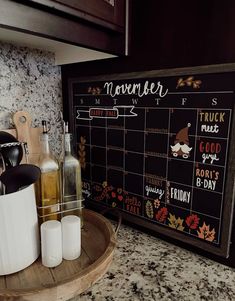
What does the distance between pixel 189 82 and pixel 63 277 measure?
1.73 ft

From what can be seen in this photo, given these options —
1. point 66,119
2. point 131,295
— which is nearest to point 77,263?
point 131,295

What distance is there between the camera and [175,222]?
673 mm

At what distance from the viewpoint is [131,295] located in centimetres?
52

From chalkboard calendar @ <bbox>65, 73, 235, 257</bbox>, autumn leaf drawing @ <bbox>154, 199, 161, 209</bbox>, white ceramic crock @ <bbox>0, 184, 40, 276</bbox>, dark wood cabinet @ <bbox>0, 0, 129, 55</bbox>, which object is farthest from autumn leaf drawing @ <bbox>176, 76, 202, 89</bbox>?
white ceramic crock @ <bbox>0, 184, 40, 276</bbox>

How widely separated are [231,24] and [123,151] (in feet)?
1.39

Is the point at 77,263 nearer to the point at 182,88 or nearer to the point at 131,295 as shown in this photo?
the point at 131,295

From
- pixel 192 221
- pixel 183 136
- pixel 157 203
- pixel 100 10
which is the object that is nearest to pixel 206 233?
pixel 192 221

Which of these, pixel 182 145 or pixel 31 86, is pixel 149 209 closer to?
pixel 182 145

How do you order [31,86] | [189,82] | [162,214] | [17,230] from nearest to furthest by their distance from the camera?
[17,230] < [189,82] < [162,214] < [31,86]

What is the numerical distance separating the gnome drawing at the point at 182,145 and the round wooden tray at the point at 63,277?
10.7 inches

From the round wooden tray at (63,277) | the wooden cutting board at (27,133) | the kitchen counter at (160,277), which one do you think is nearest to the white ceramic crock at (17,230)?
the round wooden tray at (63,277)

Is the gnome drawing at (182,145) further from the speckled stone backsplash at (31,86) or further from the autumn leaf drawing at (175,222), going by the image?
the speckled stone backsplash at (31,86)

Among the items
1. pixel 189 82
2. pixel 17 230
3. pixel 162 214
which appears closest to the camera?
pixel 17 230

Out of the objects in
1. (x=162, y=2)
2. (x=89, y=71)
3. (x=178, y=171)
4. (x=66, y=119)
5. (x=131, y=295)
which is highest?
(x=162, y=2)
